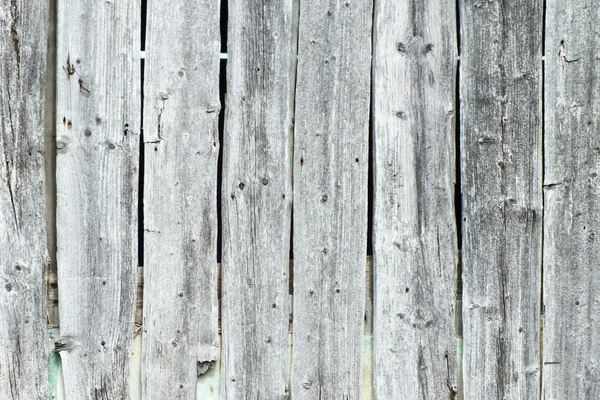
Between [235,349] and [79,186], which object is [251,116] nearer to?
[79,186]

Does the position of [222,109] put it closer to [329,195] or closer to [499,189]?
[329,195]

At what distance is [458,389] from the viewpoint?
273cm

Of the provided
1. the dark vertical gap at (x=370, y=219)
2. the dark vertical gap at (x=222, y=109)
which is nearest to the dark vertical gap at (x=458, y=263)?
the dark vertical gap at (x=370, y=219)

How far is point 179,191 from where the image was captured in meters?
2.55

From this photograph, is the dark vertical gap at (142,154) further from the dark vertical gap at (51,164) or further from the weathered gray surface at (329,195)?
the weathered gray surface at (329,195)

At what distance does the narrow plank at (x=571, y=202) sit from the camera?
271 centimetres

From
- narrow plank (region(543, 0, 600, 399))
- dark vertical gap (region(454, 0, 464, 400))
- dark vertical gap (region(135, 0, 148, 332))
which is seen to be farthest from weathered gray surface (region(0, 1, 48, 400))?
narrow plank (region(543, 0, 600, 399))

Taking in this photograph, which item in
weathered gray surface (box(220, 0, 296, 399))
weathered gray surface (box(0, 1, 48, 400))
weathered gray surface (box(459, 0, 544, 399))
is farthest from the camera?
weathered gray surface (box(459, 0, 544, 399))

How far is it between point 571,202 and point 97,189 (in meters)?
1.93

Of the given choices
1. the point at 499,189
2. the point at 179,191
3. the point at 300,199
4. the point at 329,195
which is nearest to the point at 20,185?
the point at 179,191

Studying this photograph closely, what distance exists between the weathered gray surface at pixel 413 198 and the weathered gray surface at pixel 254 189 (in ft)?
1.29

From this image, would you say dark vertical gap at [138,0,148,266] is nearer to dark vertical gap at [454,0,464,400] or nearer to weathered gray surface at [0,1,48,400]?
weathered gray surface at [0,1,48,400]

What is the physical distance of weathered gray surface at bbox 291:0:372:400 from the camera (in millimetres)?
2613

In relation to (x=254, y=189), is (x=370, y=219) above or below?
below
